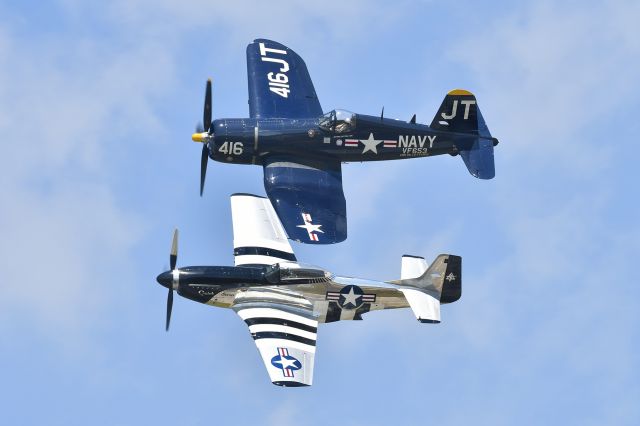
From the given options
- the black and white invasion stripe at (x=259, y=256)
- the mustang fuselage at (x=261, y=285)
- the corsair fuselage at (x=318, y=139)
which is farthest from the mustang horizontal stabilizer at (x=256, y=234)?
the corsair fuselage at (x=318, y=139)

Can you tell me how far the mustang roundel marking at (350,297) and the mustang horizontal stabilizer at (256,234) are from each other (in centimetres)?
193

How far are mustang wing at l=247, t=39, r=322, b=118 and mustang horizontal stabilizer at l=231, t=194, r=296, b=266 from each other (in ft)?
12.7

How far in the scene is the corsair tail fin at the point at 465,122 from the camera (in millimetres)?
62938

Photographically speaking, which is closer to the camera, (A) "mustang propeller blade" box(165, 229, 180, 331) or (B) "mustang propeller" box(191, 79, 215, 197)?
(A) "mustang propeller blade" box(165, 229, 180, 331)

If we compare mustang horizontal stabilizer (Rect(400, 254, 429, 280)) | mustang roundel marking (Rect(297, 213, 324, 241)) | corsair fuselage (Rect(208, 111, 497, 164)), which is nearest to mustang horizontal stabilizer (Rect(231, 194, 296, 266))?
mustang roundel marking (Rect(297, 213, 324, 241))

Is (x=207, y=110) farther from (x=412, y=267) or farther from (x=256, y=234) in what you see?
(x=412, y=267)

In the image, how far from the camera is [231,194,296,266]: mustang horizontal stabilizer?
192 feet

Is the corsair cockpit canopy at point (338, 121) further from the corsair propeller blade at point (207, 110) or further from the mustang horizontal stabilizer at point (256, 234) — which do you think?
the corsair propeller blade at point (207, 110)

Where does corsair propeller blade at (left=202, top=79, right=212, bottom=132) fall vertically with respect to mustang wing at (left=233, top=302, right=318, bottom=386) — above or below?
above

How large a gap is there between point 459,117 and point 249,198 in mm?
7384

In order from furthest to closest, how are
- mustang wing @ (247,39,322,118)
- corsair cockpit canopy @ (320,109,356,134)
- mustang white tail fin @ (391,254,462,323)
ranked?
mustang wing @ (247,39,322,118)
corsair cockpit canopy @ (320,109,356,134)
mustang white tail fin @ (391,254,462,323)

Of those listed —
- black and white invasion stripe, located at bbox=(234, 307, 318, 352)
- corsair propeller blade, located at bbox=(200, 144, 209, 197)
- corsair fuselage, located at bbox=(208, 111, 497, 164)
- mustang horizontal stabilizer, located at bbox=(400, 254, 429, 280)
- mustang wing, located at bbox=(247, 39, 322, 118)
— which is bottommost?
black and white invasion stripe, located at bbox=(234, 307, 318, 352)

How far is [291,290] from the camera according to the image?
188ft

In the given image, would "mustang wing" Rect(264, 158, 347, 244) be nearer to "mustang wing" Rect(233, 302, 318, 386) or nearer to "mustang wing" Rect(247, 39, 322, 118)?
"mustang wing" Rect(247, 39, 322, 118)
